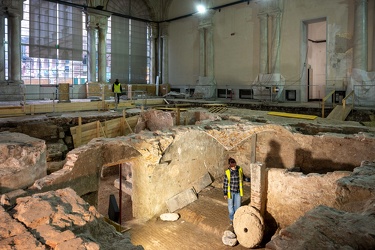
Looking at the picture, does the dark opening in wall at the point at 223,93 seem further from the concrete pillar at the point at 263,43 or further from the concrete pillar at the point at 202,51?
the concrete pillar at the point at 263,43

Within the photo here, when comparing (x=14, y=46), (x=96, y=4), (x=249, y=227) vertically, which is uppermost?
(x=96, y=4)

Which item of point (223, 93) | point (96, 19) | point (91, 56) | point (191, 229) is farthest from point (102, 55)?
point (191, 229)

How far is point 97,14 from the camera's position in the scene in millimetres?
22391

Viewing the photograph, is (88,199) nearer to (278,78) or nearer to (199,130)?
(199,130)

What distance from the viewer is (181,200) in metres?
10.2

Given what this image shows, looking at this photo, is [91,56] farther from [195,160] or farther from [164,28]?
[195,160]

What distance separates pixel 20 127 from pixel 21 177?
276 inches

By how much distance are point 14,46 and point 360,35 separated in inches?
757

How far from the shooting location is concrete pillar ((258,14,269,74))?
1962 centimetres

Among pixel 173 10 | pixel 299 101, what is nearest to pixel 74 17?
pixel 173 10

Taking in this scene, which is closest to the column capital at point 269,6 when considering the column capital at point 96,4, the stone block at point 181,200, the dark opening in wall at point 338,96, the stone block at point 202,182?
the dark opening in wall at point 338,96

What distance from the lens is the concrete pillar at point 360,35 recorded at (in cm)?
1542

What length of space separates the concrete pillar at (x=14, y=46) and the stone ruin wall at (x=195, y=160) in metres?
13.6

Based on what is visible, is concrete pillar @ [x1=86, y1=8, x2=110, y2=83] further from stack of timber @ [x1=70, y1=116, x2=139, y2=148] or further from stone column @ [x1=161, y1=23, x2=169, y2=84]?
stack of timber @ [x1=70, y1=116, x2=139, y2=148]
